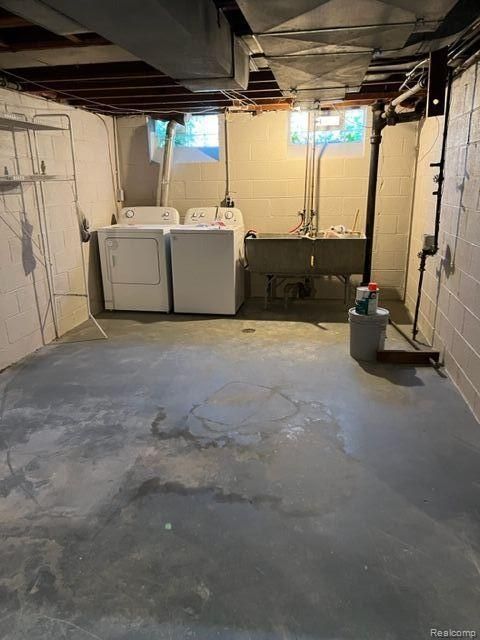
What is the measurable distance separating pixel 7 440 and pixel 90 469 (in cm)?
62

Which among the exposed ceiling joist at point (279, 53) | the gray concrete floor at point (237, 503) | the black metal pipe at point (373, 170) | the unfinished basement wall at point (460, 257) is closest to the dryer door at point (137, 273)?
the exposed ceiling joist at point (279, 53)

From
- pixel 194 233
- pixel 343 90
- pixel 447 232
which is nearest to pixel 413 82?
pixel 343 90

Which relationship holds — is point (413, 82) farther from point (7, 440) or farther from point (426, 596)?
point (7, 440)

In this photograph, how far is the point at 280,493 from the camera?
2033mm

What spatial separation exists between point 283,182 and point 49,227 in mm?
2631

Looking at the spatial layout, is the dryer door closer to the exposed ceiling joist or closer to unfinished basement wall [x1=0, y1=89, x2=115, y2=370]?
unfinished basement wall [x1=0, y1=89, x2=115, y2=370]

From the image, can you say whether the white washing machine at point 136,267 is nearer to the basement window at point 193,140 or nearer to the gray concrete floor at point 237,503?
the basement window at point 193,140

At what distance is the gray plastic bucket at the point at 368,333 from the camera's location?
3469 mm

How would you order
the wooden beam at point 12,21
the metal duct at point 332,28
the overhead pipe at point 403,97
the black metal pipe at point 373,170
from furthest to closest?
the black metal pipe at point 373,170 → the overhead pipe at point 403,97 → the wooden beam at point 12,21 → the metal duct at point 332,28

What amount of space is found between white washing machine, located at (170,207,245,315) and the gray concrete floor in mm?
1421

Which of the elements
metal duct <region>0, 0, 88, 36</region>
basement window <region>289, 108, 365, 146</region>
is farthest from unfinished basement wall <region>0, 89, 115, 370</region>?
basement window <region>289, 108, 365, 146</region>

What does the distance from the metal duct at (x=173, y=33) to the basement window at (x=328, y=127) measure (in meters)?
2.26

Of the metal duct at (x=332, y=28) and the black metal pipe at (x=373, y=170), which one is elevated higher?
the metal duct at (x=332, y=28)

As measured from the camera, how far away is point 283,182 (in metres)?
5.23
